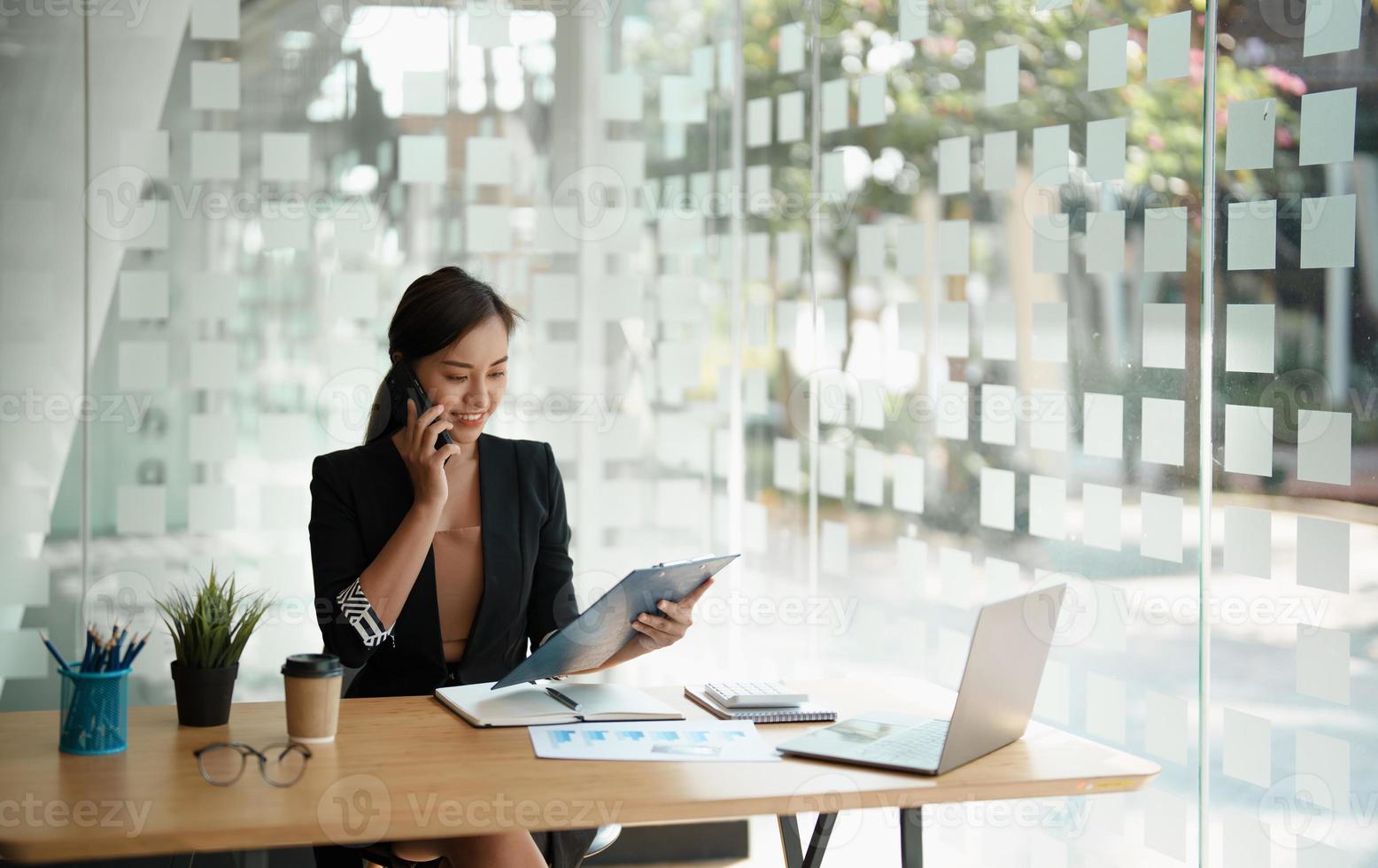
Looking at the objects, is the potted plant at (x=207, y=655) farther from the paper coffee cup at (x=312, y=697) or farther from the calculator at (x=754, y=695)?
the calculator at (x=754, y=695)

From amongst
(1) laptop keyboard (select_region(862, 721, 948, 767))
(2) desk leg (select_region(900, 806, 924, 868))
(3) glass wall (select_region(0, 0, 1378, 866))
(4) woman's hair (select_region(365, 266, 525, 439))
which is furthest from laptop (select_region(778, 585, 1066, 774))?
(4) woman's hair (select_region(365, 266, 525, 439))

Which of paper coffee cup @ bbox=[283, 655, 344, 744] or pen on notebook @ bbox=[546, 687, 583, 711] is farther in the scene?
pen on notebook @ bbox=[546, 687, 583, 711]

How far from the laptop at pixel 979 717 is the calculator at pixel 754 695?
130 millimetres

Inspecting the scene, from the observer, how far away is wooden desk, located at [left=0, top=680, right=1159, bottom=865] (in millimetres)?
1571

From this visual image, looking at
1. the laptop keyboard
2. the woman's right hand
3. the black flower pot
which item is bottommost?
the laptop keyboard

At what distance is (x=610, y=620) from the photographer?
7.05 feet

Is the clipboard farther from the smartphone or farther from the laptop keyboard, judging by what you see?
the smartphone

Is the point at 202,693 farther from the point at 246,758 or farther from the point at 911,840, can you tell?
the point at 911,840

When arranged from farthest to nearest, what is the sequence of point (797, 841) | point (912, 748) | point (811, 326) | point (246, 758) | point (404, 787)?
point (811, 326) < point (797, 841) < point (912, 748) < point (246, 758) < point (404, 787)

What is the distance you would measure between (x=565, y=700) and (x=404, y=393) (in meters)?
0.73

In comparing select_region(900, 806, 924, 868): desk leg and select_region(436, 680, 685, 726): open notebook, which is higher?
select_region(436, 680, 685, 726): open notebook

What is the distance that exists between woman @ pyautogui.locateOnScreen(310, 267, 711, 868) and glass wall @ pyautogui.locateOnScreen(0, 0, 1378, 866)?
110 centimetres

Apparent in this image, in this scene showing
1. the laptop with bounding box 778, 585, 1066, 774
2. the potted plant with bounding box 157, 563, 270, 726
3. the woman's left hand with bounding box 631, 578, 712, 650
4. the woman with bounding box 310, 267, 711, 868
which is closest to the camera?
the laptop with bounding box 778, 585, 1066, 774

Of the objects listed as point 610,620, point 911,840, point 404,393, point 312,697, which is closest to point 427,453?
point 404,393
